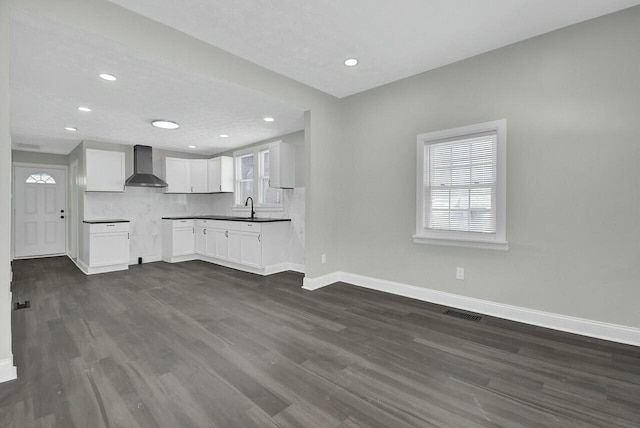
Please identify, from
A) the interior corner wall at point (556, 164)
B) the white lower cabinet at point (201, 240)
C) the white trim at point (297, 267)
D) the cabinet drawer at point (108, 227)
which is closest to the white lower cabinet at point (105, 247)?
the cabinet drawer at point (108, 227)

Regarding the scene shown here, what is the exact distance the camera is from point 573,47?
8.79ft

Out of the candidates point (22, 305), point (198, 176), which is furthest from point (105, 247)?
point (198, 176)

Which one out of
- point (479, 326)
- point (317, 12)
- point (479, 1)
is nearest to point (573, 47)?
point (479, 1)

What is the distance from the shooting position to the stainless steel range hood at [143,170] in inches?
228

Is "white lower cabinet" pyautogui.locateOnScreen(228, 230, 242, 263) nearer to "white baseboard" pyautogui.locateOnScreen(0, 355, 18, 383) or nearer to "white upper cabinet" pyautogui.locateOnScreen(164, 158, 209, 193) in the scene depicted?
"white upper cabinet" pyautogui.locateOnScreen(164, 158, 209, 193)

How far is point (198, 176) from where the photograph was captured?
6879mm

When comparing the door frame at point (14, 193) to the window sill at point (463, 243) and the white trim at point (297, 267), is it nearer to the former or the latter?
the white trim at point (297, 267)

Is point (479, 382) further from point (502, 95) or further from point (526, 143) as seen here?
point (502, 95)

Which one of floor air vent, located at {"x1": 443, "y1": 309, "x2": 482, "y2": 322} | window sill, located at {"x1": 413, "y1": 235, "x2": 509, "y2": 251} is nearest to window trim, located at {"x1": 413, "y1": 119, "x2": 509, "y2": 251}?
window sill, located at {"x1": 413, "y1": 235, "x2": 509, "y2": 251}

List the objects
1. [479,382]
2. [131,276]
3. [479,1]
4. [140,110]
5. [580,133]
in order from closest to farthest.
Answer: [479,382], [479,1], [580,133], [140,110], [131,276]

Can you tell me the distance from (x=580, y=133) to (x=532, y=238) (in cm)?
101

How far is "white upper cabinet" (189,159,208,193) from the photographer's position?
6.83m

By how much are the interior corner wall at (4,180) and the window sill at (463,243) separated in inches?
142

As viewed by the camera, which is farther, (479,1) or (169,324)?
(169,324)
